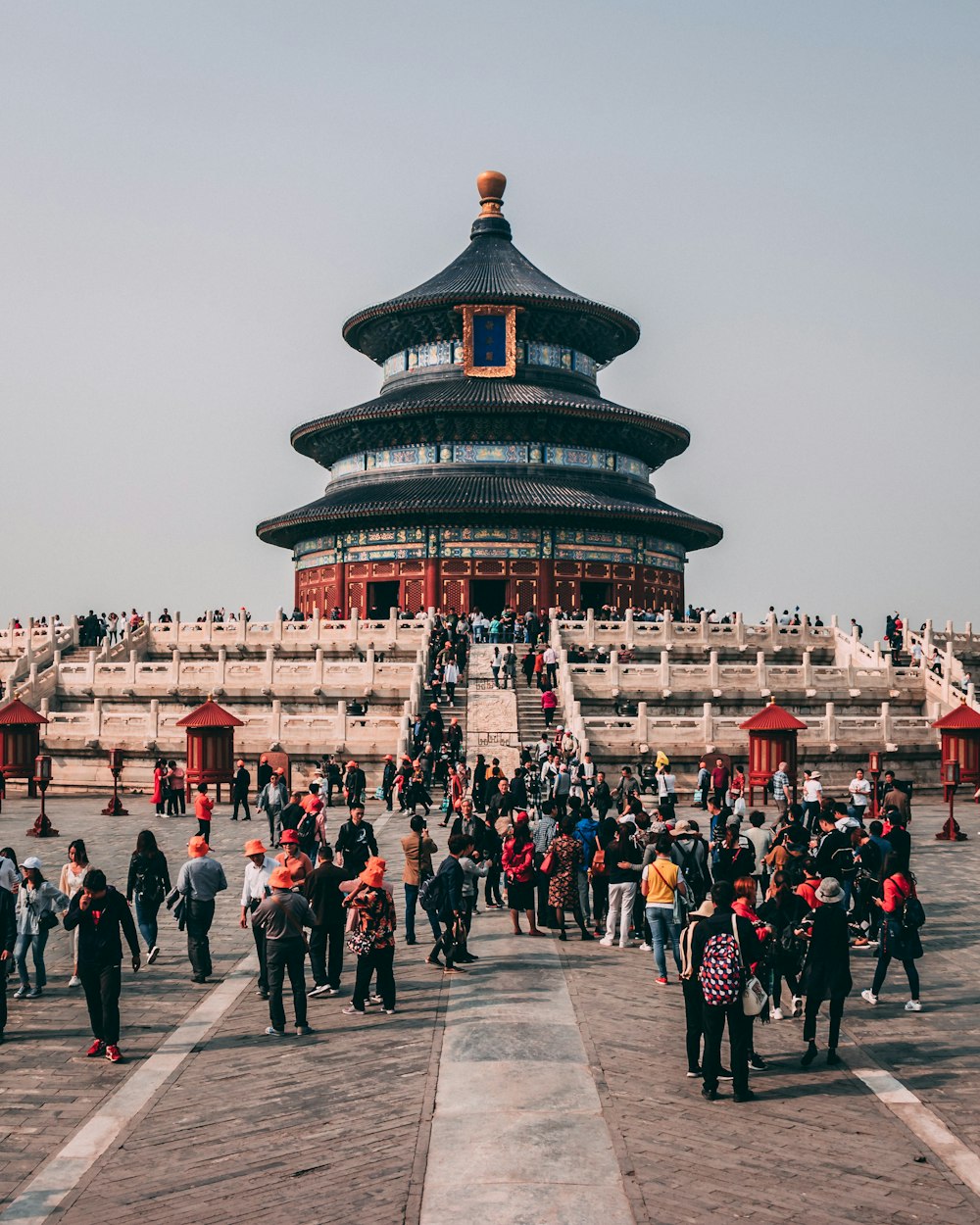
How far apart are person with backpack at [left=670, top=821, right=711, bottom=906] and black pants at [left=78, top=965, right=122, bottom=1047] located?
6.56 m

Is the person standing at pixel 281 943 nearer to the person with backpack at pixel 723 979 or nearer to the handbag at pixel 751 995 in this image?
the person with backpack at pixel 723 979

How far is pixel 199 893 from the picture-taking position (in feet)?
47.6

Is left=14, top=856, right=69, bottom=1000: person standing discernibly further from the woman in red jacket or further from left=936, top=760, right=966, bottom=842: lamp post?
left=936, top=760, right=966, bottom=842: lamp post

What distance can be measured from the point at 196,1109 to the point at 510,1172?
2903 millimetres

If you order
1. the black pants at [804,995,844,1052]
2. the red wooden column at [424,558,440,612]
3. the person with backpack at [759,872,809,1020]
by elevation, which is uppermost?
the red wooden column at [424,558,440,612]

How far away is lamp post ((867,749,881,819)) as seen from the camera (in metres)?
26.8

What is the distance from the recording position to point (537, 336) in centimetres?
5872

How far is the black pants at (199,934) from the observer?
48.1 feet

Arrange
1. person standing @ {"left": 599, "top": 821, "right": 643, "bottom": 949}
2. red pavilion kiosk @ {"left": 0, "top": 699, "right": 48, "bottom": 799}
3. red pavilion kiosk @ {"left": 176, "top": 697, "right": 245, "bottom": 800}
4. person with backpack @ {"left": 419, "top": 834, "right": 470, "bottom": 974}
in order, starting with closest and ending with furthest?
person with backpack @ {"left": 419, "top": 834, "right": 470, "bottom": 974}
person standing @ {"left": 599, "top": 821, "right": 643, "bottom": 949}
red pavilion kiosk @ {"left": 176, "top": 697, "right": 245, "bottom": 800}
red pavilion kiosk @ {"left": 0, "top": 699, "right": 48, "bottom": 799}

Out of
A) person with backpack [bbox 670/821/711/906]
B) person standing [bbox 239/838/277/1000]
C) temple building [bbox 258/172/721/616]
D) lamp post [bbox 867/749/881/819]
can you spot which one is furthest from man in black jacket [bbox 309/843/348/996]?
temple building [bbox 258/172/721/616]

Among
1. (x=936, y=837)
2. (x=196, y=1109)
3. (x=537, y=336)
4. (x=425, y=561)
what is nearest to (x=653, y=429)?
(x=537, y=336)

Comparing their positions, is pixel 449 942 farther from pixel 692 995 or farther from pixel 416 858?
pixel 692 995

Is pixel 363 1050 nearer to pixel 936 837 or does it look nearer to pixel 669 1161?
pixel 669 1161

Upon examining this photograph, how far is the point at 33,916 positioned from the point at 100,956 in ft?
8.60
